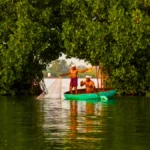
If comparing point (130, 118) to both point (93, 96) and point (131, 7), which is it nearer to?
point (93, 96)

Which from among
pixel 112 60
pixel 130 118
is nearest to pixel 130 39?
pixel 112 60

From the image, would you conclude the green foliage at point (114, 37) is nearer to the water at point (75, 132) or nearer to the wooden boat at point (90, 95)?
the wooden boat at point (90, 95)

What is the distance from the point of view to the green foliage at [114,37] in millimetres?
36688

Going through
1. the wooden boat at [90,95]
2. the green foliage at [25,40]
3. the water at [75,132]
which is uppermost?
the green foliage at [25,40]

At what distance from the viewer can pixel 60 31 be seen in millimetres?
41125

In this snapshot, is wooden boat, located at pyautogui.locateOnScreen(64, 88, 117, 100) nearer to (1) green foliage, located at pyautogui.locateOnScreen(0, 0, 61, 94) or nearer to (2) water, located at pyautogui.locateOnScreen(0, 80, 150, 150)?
(1) green foliage, located at pyautogui.locateOnScreen(0, 0, 61, 94)

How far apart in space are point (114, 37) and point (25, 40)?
5919 millimetres

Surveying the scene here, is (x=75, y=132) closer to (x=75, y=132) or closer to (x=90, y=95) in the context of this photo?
(x=75, y=132)

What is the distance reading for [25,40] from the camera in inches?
1503

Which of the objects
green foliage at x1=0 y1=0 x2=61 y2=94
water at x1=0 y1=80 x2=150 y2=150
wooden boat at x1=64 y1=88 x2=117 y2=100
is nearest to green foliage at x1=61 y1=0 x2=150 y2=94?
green foliage at x1=0 y1=0 x2=61 y2=94

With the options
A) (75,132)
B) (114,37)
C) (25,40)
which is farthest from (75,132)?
(25,40)

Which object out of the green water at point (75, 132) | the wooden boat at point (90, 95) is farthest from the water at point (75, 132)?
the wooden boat at point (90, 95)

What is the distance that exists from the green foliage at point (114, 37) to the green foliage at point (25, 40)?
1.39 m

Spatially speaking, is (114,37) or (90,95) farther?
(114,37)
